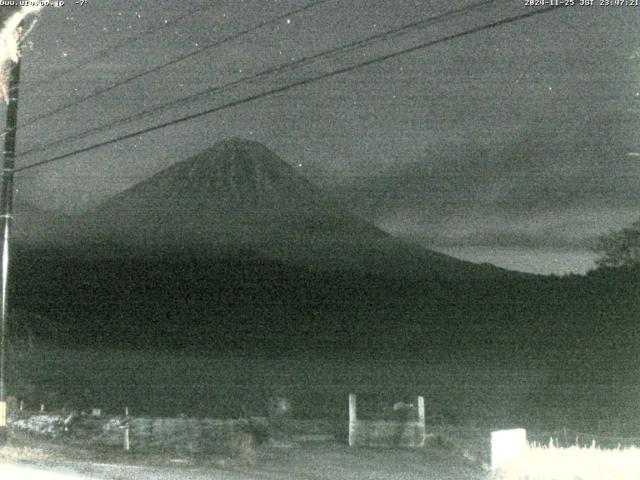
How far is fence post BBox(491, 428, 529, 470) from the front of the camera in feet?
49.8

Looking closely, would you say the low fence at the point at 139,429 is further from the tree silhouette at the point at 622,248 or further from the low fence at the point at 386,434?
the tree silhouette at the point at 622,248

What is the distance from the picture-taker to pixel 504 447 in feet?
50.8

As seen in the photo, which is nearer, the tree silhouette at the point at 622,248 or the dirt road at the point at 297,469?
the dirt road at the point at 297,469

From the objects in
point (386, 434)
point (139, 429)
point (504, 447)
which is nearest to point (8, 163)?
point (386, 434)

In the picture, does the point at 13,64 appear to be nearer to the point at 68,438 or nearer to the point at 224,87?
the point at 224,87

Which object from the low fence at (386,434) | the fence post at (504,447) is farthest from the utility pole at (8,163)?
the fence post at (504,447)

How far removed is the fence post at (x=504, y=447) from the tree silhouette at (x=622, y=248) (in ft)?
112

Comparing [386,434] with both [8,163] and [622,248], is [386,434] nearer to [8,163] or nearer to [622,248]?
[8,163]

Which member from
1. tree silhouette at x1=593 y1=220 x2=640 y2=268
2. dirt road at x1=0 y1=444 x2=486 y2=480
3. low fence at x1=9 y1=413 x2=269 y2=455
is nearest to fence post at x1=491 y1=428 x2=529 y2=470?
dirt road at x1=0 y1=444 x2=486 y2=480

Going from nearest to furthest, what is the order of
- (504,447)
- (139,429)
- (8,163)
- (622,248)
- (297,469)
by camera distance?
1. (504,447)
2. (297,469)
3. (8,163)
4. (139,429)
5. (622,248)

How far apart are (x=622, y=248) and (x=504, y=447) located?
117 feet

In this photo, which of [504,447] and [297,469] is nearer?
[504,447]

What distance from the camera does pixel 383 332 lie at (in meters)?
141

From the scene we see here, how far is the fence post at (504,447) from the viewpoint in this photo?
15.2 metres
